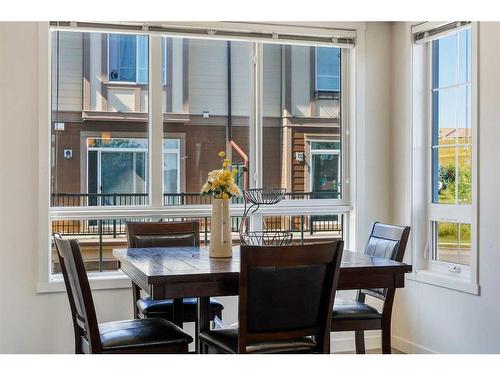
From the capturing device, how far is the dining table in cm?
252

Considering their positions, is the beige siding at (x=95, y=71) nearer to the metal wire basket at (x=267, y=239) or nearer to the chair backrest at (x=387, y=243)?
the metal wire basket at (x=267, y=239)

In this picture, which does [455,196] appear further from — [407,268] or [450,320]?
[407,268]

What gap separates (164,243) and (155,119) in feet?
2.92

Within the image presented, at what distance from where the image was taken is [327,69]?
4582 mm

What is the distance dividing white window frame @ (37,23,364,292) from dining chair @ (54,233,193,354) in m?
1.07

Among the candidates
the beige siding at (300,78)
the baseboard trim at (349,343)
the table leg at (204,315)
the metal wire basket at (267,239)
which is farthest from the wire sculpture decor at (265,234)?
the baseboard trim at (349,343)

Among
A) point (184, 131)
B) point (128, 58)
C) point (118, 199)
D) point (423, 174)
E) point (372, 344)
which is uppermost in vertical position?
point (128, 58)

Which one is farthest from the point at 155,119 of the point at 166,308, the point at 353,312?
the point at 353,312

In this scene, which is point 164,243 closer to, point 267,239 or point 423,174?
point 267,239

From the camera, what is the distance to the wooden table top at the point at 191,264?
255 centimetres

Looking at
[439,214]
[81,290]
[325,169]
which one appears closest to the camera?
[81,290]

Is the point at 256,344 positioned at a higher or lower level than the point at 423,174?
lower

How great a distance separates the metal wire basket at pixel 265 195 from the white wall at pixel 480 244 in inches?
49.7

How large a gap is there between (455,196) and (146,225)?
203 cm
